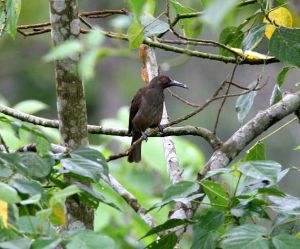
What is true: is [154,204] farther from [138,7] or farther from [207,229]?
[138,7]

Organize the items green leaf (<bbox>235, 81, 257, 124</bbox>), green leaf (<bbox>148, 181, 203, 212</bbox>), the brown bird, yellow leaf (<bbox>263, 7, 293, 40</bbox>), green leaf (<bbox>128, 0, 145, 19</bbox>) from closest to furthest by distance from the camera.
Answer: green leaf (<bbox>128, 0, 145, 19</bbox>) < green leaf (<bbox>148, 181, 203, 212</bbox>) < green leaf (<bbox>235, 81, 257, 124</bbox>) < yellow leaf (<bbox>263, 7, 293, 40</bbox>) < the brown bird

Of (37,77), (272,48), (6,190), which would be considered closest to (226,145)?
(272,48)

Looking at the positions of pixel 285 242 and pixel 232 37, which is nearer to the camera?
pixel 285 242

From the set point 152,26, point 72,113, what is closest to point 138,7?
point 72,113

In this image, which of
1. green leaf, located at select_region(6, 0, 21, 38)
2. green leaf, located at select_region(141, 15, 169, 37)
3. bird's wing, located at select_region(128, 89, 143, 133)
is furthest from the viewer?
bird's wing, located at select_region(128, 89, 143, 133)

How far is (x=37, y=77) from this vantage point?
50.6 ft

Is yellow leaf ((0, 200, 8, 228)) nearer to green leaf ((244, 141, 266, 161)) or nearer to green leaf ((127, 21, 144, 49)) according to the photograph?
green leaf ((127, 21, 144, 49))

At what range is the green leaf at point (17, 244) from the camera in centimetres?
177

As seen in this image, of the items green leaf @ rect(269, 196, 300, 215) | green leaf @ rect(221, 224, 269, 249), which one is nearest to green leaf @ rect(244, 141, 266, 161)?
green leaf @ rect(269, 196, 300, 215)

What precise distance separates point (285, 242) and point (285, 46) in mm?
888

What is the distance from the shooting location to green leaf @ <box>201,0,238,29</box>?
1.21 meters

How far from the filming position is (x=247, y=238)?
2.08 meters

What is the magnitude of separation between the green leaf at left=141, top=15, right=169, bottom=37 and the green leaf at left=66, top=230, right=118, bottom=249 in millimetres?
1225

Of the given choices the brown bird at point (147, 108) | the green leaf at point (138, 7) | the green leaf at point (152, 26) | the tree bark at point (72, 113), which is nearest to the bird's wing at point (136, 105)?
the brown bird at point (147, 108)
